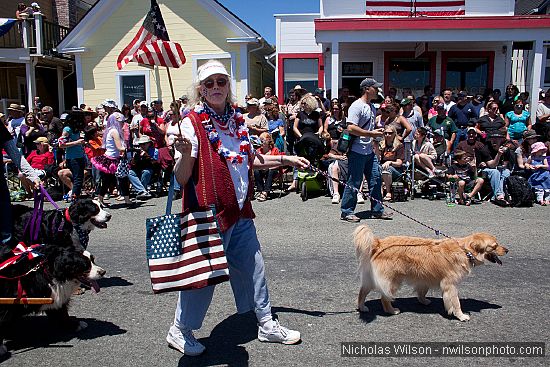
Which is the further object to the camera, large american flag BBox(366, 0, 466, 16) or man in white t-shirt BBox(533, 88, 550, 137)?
large american flag BBox(366, 0, 466, 16)

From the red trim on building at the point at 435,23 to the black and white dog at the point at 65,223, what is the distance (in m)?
10.7

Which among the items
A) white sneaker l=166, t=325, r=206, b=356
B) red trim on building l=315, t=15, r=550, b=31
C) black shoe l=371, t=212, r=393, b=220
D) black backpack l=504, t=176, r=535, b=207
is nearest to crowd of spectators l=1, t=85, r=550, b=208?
black backpack l=504, t=176, r=535, b=207

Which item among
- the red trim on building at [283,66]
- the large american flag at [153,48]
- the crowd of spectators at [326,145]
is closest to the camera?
the large american flag at [153,48]

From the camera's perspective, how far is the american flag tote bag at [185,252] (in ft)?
10.9

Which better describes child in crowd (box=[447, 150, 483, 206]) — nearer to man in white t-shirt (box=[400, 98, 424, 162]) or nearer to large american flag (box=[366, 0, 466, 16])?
man in white t-shirt (box=[400, 98, 424, 162])

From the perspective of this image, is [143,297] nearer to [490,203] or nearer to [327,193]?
[327,193]

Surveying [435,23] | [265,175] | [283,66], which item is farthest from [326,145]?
[283,66]

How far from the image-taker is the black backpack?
9.44m

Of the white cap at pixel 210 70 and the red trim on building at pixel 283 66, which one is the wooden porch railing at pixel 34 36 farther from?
the white cap at pixel 210 70

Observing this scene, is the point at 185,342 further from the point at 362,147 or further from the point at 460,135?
the point at 460,135

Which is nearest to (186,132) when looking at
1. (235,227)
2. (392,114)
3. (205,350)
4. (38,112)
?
(235,227)

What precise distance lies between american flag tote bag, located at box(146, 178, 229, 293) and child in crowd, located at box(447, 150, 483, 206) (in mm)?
7546

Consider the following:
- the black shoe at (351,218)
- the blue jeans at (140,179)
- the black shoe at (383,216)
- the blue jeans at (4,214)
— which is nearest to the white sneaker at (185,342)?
the blue jeans at (4,214)

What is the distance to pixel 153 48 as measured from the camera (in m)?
3.46
